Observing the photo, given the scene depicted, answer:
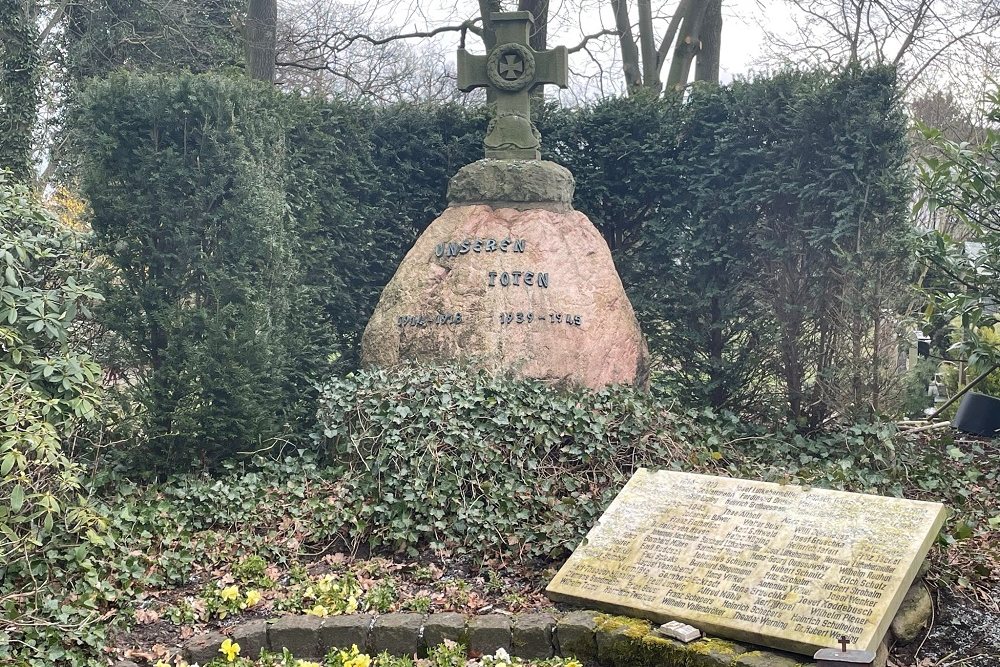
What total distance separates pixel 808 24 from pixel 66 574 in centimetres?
1749

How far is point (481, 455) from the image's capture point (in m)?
5.89

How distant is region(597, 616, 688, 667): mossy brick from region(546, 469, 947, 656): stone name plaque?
0.32 ft

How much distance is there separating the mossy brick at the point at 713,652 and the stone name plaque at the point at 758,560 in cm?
5

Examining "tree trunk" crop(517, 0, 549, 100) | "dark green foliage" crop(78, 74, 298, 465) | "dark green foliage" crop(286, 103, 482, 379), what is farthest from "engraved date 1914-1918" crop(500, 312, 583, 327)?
"tree trunk" crop(517, 0, 549, 100)

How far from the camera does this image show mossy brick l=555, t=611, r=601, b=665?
448 centimetres

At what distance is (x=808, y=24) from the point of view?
18.6 meters

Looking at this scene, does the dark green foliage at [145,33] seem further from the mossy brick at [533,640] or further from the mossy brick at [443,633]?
the mossy brick at [533,640]

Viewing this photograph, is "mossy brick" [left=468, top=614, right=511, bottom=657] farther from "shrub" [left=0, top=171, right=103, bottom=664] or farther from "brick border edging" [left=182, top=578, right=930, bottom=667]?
"shrub" [left=0, top=171, right=103, bottom=664]

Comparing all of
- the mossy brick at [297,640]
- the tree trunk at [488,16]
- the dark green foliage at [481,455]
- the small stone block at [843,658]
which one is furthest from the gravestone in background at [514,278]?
the tree trunk at [488,16]

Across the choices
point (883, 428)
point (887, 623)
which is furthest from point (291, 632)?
point (883, 428)

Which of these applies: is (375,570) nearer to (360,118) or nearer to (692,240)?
(692,240)

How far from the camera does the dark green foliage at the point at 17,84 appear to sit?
368 inches

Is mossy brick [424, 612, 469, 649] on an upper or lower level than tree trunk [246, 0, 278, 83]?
lower

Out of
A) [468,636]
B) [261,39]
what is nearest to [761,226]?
[468,636]
